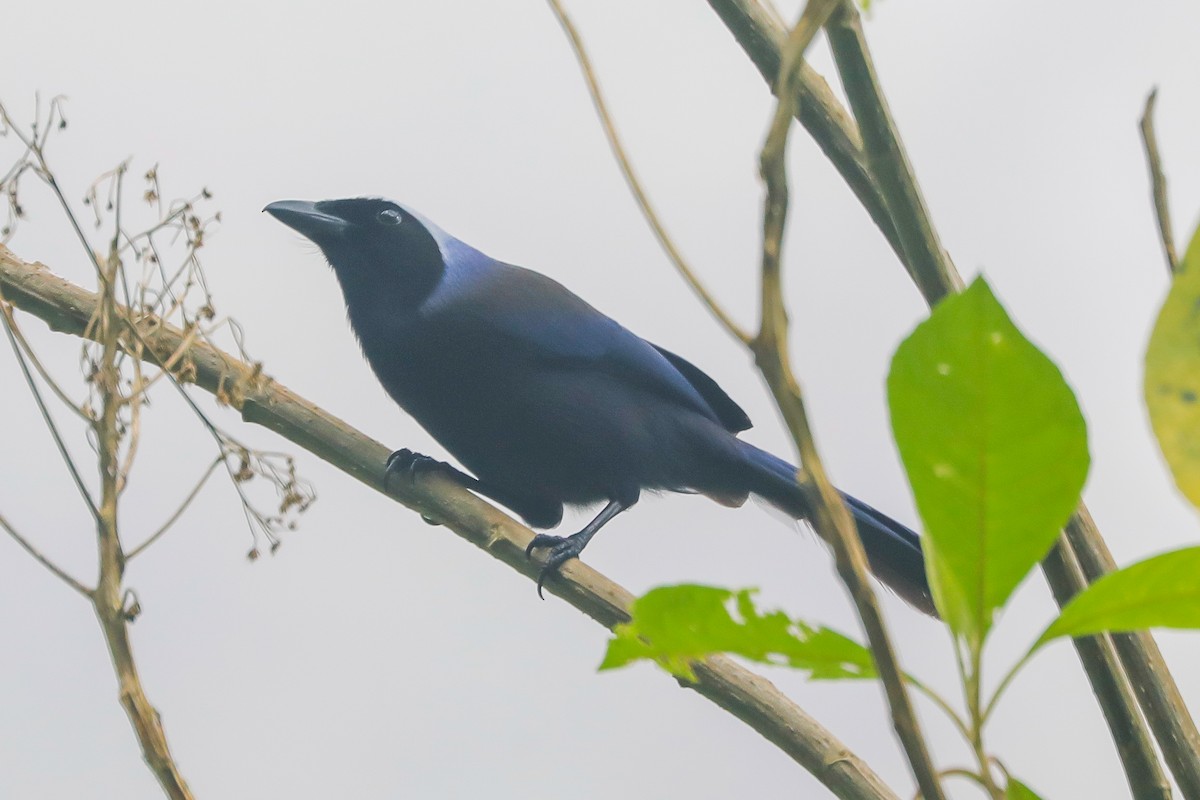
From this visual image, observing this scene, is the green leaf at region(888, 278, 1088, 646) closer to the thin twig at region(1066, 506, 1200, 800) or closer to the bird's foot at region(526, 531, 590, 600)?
the thin twig at region(1066, 506, 1200, 800)

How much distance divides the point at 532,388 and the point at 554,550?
0.42 meters

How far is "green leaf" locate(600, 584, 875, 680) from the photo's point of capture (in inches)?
15.6

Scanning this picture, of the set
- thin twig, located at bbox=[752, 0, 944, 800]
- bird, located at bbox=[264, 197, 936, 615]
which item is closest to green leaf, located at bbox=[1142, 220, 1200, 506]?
thin twig, located at bbox=[752, 0, 944, 800]

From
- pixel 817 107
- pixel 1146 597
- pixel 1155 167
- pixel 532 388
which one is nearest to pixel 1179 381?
pixel 1146 597

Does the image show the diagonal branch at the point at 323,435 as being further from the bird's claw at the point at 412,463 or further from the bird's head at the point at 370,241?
the bird's head at the point at 370,241

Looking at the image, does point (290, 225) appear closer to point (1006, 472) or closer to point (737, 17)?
point (737, 17)

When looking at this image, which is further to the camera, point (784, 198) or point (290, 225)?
point (290, 225)

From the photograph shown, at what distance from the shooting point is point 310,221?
2.20 m

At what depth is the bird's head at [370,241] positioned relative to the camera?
2182 mm

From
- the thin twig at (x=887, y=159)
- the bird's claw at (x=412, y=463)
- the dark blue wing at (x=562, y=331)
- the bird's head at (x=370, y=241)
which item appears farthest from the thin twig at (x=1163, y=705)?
the bird's head at (x=370, y=241)

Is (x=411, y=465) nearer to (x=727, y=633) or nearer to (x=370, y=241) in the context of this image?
(x=370, y=241)

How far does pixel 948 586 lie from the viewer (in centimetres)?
37

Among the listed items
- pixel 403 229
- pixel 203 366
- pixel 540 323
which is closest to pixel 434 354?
pixel 540 323

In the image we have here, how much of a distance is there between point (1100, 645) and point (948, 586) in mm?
449
